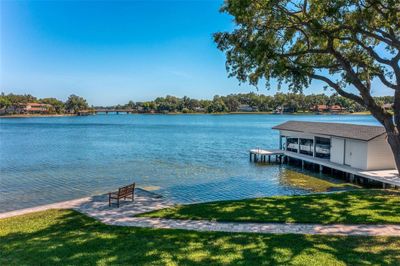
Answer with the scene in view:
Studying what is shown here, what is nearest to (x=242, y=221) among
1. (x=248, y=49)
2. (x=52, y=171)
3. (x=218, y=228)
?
(x=218, y=228)

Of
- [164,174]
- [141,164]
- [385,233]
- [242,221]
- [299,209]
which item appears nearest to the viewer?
[385,233]

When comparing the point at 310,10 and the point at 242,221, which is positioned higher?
the point at 310,10

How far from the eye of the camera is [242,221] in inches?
420

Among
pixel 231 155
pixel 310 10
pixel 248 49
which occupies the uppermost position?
pixel 310 10

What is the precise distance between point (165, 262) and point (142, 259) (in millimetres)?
548

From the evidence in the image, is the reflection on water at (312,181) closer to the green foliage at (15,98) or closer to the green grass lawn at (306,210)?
the green grass lawn at (306,210)

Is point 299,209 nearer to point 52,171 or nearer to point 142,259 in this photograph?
point 142,259

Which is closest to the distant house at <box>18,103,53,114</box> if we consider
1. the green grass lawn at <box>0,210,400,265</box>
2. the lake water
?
the lake water

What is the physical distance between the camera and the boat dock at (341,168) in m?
21.2

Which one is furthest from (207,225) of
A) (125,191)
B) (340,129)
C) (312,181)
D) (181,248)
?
(340,129)

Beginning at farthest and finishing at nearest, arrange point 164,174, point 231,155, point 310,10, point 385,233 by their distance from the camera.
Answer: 1. point 231,155
2. point 164,174
3. point 310,10
4. point 385,233

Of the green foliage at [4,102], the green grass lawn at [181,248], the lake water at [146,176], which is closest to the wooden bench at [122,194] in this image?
the green grass lawn at [181,248]

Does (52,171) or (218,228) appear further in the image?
(52,171)

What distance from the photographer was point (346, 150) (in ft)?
87.3
